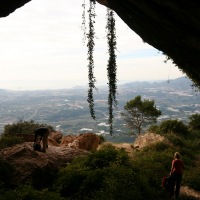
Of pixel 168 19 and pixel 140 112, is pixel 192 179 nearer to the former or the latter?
pixel 168 19

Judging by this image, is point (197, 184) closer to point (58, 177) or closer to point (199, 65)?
point (58, 177)

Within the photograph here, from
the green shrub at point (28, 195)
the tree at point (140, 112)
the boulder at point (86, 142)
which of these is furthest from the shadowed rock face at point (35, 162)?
the tree at point (140, 112)

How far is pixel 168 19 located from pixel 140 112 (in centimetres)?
4528

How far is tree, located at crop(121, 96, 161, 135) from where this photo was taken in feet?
171

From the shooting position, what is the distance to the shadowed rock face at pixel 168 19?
309 inches

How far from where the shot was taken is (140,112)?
2109 inches

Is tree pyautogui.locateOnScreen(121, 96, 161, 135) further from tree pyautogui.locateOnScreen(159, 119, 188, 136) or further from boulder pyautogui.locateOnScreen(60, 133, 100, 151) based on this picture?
boulder pyautogui.locateOnScreen(60, 133, 100, 151)

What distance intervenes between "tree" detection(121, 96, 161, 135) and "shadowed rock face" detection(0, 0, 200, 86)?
132 ft

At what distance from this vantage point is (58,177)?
1762 centimetres

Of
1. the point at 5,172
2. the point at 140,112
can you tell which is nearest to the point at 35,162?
the point at 5,172

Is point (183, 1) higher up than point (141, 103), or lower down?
higher up

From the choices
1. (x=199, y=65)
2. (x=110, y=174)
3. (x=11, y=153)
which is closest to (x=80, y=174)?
(x=110, y=174)

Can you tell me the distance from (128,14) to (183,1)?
399 centimetres

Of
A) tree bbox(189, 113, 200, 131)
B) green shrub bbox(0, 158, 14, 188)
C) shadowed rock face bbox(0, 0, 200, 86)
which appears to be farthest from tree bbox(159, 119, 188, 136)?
shadowed rock face bbox(0, 0, 200, 86)
